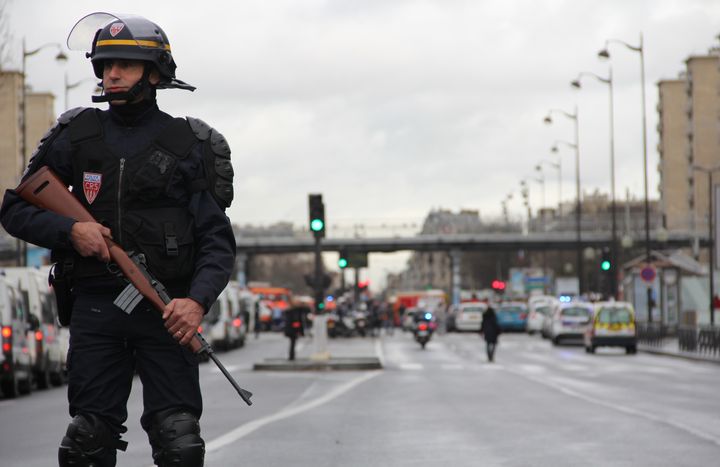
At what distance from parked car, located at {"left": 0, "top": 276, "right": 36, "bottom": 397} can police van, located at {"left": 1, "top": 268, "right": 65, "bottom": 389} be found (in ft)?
1.51

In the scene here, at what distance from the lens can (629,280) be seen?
64062 mm

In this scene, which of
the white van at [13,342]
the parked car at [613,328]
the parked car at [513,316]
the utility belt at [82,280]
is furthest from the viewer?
the parked car at [513,316]

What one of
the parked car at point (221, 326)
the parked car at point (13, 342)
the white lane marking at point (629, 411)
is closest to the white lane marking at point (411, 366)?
the white lane marking at point (629, 411)

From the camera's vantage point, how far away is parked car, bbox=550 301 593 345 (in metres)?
54.9

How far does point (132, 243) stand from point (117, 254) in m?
0.14

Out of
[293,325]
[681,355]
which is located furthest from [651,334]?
[293,325]

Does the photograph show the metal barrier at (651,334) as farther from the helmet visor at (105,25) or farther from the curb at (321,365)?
the helmet visor at (105,25)

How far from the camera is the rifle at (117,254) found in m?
5.52

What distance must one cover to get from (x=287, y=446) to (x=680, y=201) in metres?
126

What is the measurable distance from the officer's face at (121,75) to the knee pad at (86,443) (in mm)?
1202

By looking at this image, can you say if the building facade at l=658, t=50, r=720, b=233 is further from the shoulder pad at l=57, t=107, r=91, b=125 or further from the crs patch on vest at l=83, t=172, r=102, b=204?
the crs patch on vest at l=83, t=172, r=102, b=204

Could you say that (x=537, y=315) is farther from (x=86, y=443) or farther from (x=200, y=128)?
(x=86, y=443)

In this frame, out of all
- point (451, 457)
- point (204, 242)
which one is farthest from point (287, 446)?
point (204, 242)

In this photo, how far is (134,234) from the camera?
18.7ft
